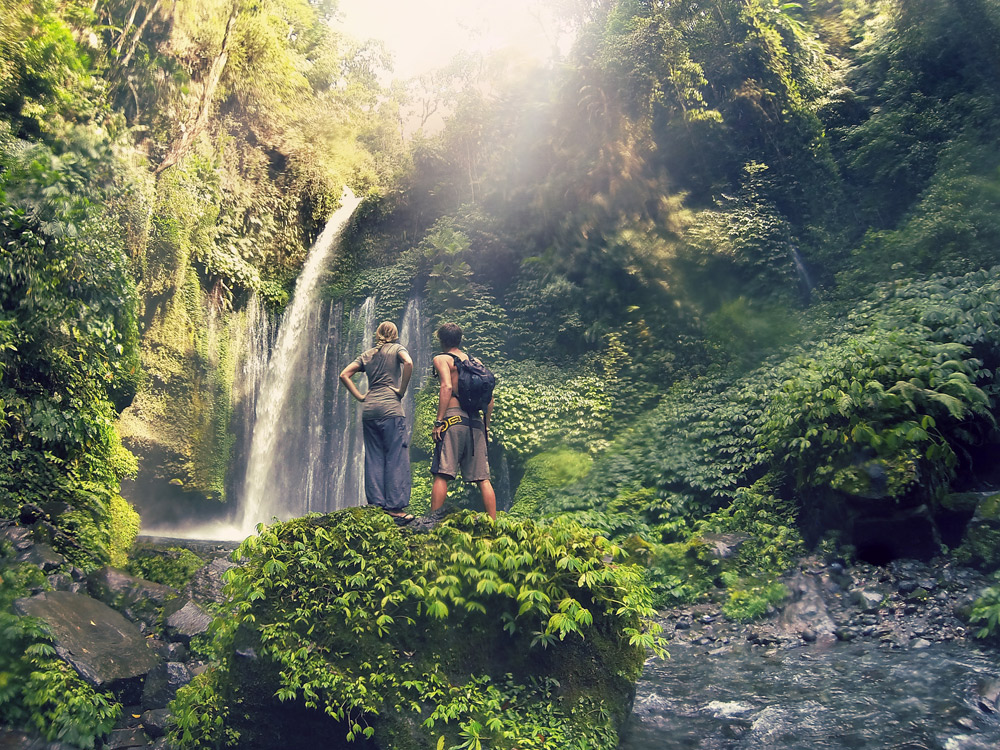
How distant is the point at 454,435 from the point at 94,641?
3573mm

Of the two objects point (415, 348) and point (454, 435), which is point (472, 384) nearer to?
point (454, 435)

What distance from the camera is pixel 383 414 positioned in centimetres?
600

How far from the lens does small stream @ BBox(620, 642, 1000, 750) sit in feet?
14.5

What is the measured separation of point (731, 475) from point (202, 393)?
451 inches

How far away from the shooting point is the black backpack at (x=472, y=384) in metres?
5.96

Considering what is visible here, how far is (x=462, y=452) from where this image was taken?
19.9ft

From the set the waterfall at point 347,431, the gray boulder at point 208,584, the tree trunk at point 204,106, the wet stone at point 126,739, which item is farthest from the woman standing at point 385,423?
the tree trunk at point 204,106

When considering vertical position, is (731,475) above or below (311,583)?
above

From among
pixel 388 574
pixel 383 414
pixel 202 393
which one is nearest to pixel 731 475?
pixel 383 414

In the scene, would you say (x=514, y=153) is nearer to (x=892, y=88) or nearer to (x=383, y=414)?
(x=892, y=88)

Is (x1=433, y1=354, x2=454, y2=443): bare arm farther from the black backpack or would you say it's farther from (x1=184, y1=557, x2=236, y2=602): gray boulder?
(x1=184, y1=557, x2=236, y2=602): gray boulder

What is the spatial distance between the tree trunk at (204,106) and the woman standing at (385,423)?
33.5ft

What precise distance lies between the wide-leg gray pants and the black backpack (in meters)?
0.60

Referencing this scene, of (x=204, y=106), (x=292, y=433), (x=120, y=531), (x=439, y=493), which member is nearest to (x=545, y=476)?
→ (x=439, y=493)
